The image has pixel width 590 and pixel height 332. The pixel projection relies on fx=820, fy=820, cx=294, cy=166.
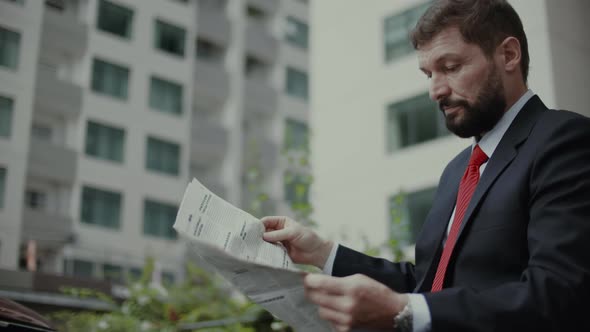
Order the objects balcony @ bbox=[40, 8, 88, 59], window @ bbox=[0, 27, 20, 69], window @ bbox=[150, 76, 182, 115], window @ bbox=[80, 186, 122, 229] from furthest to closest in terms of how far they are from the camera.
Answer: window @ bbox=[150, 76, 182, 115]
window @ bbox=[80, 186, 122, 229]
balcony @ bbox=[40, 8, 88, 59]
window @ bbox=[0, 27, 20, 69]

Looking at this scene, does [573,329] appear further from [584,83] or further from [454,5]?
[584,83]

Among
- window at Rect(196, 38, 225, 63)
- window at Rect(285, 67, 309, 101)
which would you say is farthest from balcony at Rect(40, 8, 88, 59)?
window at Rect(285, 67, 309, 101)

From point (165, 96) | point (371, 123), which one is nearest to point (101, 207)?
point (165, 96)

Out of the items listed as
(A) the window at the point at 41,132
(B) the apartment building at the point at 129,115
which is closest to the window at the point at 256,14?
(B) the apartment building at the point at 129,115

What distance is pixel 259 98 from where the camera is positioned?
22.9 meters

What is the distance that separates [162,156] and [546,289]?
19.2 metres

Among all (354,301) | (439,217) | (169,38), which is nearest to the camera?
(354,301)

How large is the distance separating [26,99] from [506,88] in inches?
590

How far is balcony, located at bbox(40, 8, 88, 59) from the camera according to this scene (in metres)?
16.5

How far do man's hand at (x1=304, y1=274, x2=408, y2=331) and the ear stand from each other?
1.81 ft

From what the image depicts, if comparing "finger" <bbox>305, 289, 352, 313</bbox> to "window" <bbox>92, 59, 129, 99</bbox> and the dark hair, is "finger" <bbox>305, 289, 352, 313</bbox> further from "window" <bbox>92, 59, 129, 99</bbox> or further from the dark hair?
"window" <bbox>92, 59, 129, 99</bbox>

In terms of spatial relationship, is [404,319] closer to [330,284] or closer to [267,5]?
[330,284]

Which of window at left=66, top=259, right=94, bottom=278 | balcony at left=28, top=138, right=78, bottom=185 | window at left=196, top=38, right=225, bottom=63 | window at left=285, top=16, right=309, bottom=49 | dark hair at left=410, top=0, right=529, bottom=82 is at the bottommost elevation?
dark hair at left=410, top=0, right=529, bottom=82

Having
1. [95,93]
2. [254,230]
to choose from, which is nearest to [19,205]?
[95,93]
